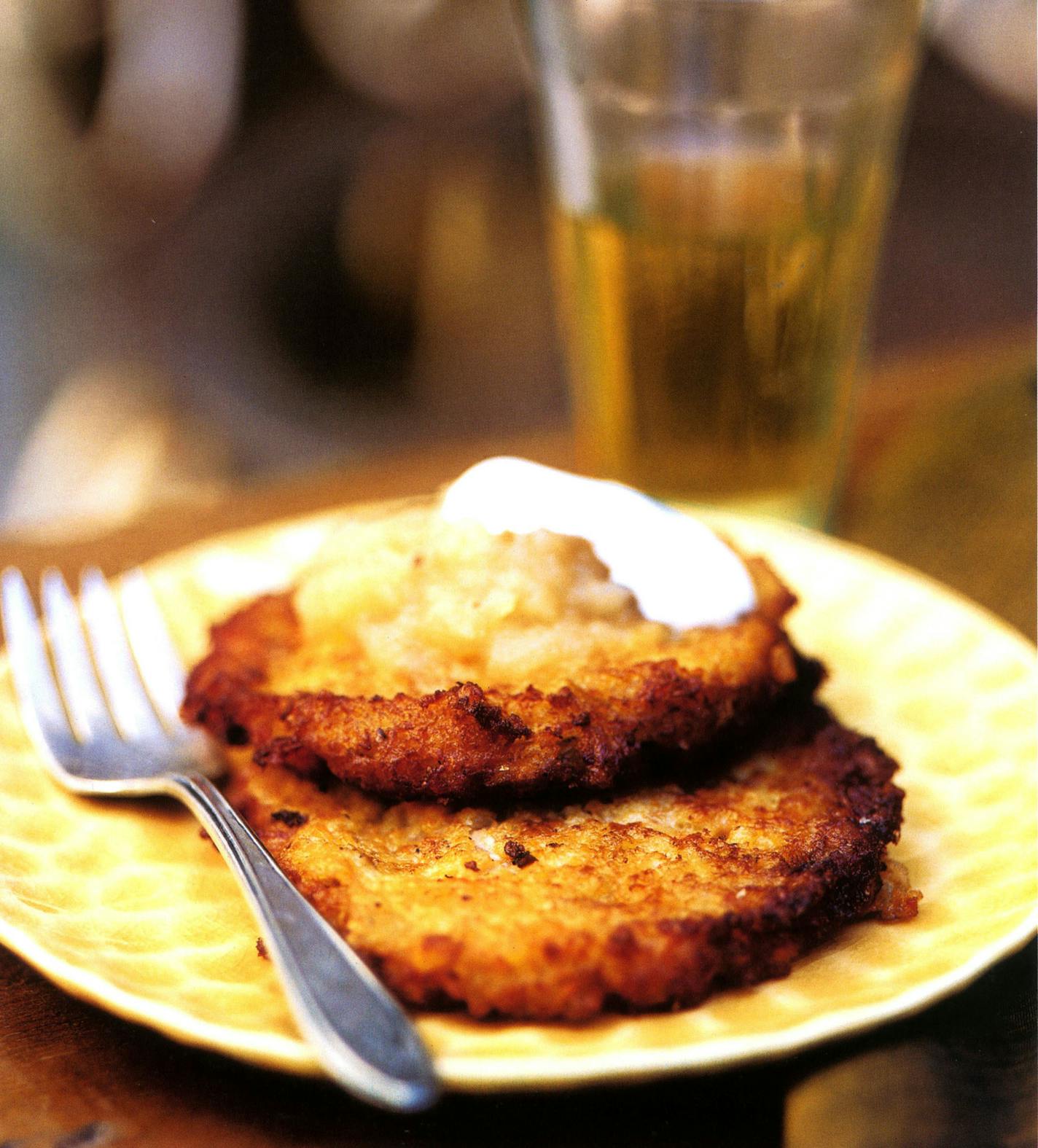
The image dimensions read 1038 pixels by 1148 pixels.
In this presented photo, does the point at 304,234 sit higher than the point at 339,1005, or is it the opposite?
the point at 339,1005

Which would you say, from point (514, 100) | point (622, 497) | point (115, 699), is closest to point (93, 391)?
point (514, 100)

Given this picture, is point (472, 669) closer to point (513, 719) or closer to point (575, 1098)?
point (513, 719)

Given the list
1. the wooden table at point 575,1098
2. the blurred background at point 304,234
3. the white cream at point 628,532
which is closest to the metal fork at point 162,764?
the wooden table at point 575,1098

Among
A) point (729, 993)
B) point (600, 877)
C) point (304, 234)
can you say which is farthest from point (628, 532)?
point (304, 234)

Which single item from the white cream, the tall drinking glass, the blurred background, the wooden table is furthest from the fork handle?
the blurred background

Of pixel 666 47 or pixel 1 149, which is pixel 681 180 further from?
pixel 1 149

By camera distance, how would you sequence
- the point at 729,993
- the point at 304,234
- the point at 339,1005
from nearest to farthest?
1. the point at 339,1005
2. the point at 729,993
3. the point at 304,234
